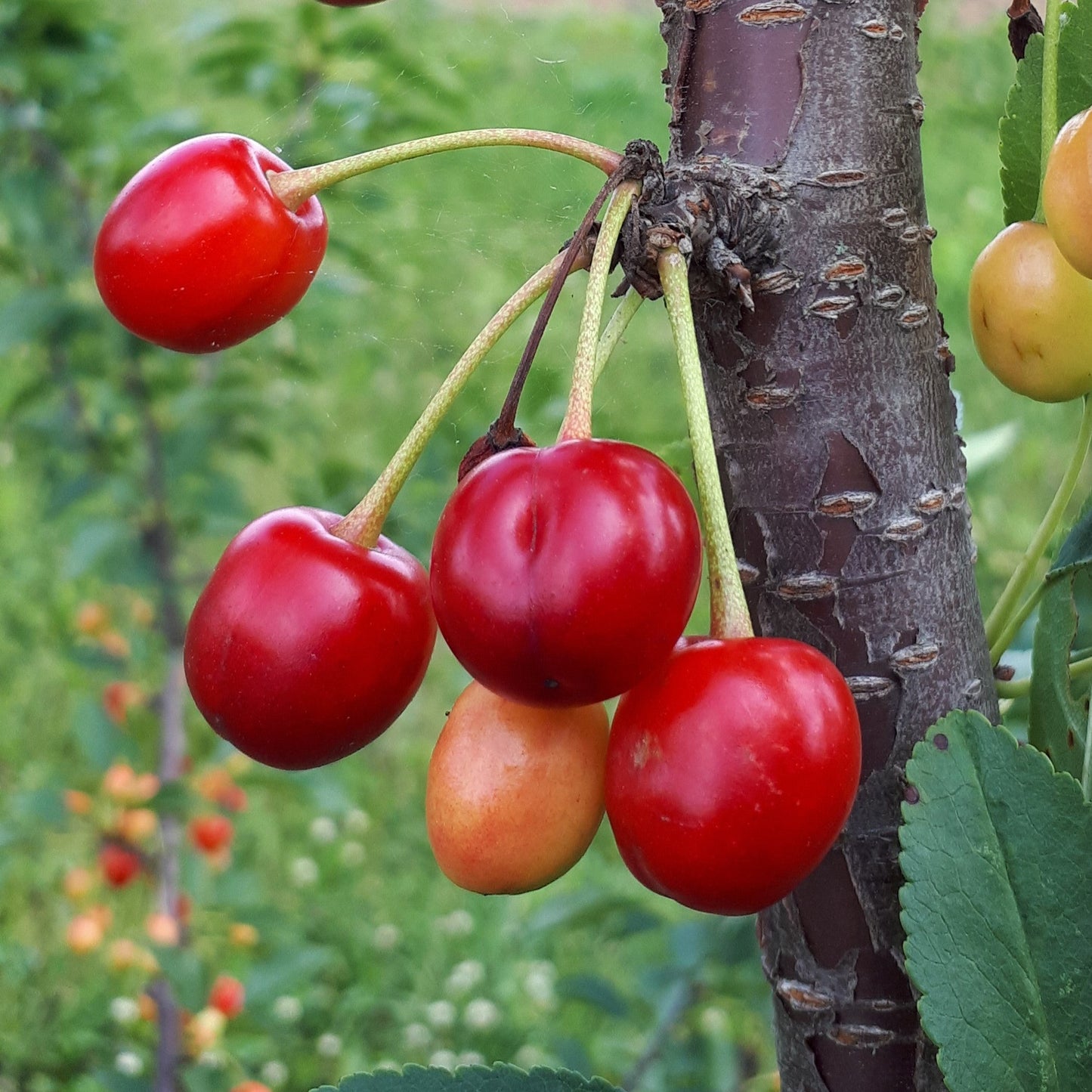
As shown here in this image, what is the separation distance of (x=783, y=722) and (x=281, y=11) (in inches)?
84.5

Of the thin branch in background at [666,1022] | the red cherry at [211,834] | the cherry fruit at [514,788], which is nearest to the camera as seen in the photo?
the cherry fruit at [514,788]

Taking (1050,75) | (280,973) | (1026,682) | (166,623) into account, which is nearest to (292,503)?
(166,623)

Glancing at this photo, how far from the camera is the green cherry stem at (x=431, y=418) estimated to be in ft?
1.77

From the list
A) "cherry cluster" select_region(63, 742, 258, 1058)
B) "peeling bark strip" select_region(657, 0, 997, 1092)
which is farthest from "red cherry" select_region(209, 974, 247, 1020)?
"peeling bark strip" select_region(657, 0, 997, 1092)

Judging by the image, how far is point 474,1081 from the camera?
560 mm

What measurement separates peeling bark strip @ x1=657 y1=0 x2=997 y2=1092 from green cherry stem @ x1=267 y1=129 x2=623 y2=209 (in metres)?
0.05

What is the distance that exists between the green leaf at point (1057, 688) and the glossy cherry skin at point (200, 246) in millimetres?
410

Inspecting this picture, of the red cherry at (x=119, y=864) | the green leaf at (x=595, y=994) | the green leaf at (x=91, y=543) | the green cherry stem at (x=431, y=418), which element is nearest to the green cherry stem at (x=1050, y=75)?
the green cherry stem at (x=431, y=418)

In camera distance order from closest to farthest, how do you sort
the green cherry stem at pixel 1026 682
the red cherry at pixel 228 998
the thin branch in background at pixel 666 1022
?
1. the green cherry stem at pixel 1026 682
2. the thin branch in background at pixel 666 1022
3. the red cherry at pixel 228 998

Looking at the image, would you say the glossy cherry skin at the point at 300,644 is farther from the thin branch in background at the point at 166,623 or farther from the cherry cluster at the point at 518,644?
the thin branch in background at the point at 166,623

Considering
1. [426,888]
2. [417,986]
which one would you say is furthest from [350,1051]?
[426,888]

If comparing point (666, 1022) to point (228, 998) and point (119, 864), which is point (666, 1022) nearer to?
point (228, 998)

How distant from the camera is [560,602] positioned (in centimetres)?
45

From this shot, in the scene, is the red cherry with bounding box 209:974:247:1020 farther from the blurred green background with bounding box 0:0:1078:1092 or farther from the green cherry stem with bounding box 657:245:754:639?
the green cherry stem with bounding box 657:245:754:639
